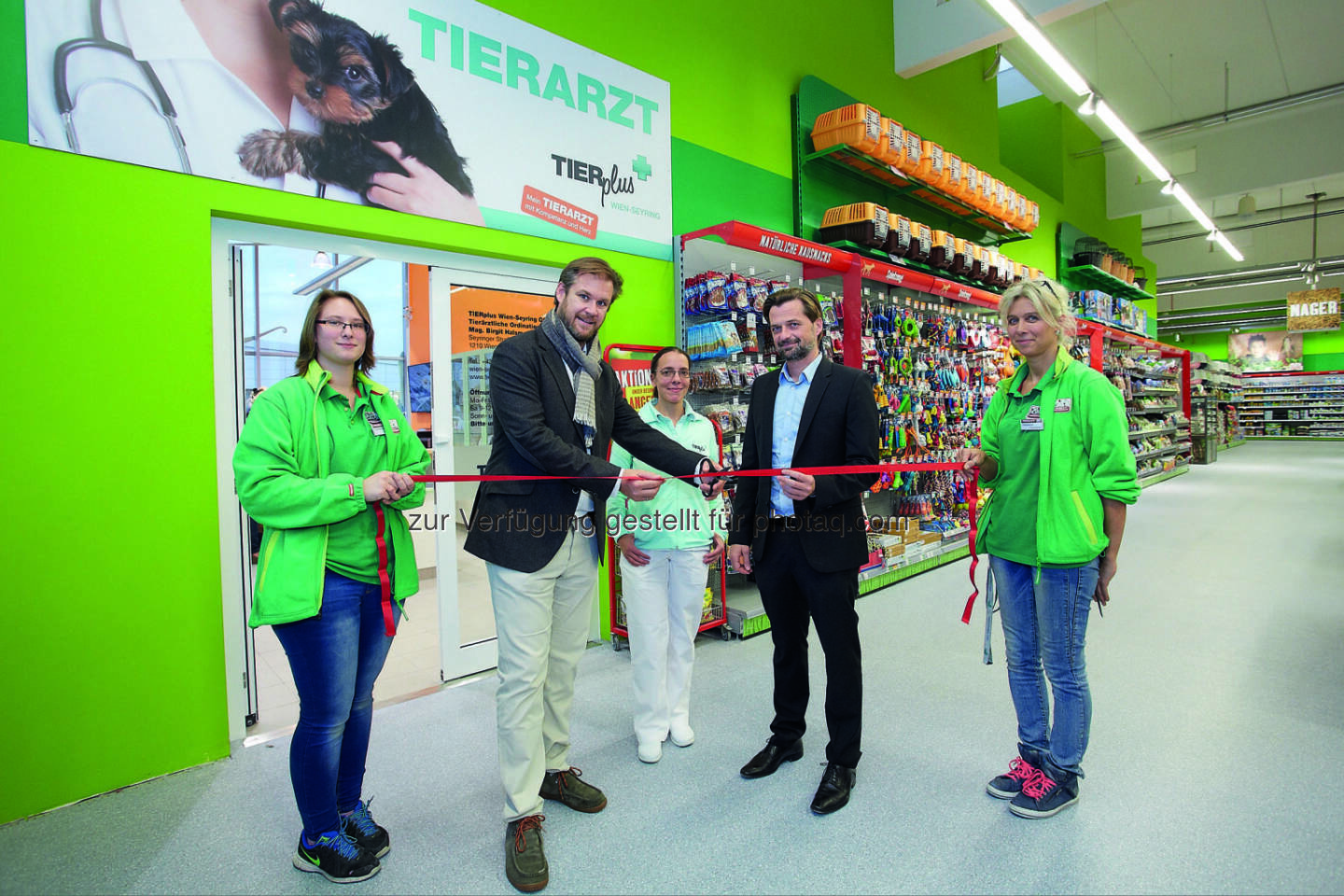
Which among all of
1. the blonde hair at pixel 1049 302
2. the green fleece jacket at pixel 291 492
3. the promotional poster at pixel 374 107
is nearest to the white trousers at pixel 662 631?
the green fleece jacket at pixel 291 492

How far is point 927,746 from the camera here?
109 inches

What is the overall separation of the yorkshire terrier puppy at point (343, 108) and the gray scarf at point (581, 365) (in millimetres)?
1583

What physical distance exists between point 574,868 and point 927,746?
1506mm

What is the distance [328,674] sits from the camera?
6.22ft

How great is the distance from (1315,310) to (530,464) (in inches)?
895

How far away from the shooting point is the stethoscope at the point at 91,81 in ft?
7.70

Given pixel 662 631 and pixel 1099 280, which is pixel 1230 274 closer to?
pixel 1099 280

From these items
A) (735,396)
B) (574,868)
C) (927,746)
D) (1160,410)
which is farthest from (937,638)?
(1160,410)

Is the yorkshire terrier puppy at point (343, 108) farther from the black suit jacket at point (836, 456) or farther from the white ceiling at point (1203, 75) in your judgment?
the white ceiling at point (1203, 75)

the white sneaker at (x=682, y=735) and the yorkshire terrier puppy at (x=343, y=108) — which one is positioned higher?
the yorkshire terrier puppy at (x=343, y=108)

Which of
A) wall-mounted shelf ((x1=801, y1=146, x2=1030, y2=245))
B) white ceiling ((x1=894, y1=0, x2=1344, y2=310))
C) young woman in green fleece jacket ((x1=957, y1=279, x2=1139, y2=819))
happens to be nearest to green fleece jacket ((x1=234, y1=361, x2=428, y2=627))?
young woman in green fleece jacket ((x1=957, y1=279, x2=1139, y2=819))

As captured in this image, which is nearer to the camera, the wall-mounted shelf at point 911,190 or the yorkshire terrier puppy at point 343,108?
the yorkshire terrier puppy at point 343,108

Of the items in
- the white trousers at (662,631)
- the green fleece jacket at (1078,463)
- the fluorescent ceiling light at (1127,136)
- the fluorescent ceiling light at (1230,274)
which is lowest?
the white trousers at (662,631)

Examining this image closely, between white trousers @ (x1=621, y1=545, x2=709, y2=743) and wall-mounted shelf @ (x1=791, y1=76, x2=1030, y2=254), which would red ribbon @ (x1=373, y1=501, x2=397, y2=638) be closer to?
white trousers @ (x1=621, y1=545, x2=709, y2=743)
